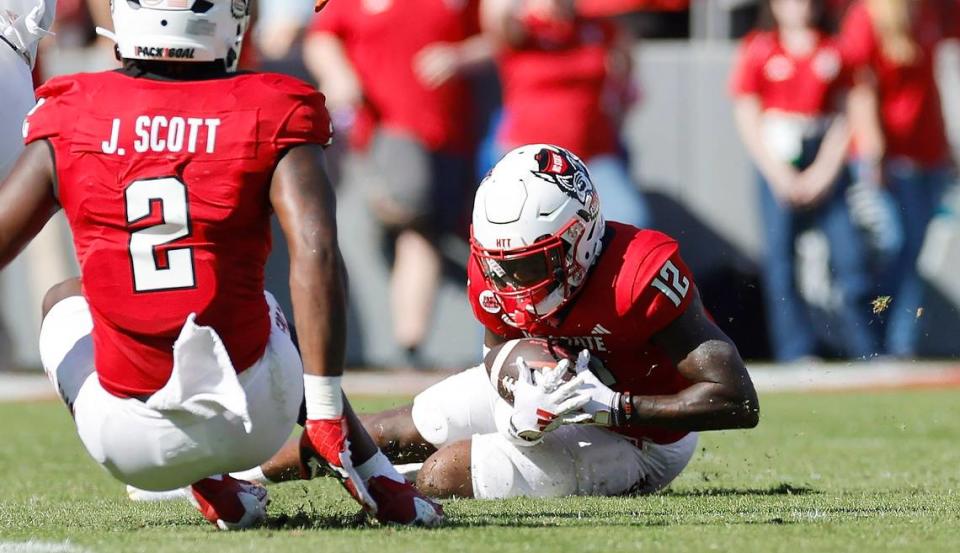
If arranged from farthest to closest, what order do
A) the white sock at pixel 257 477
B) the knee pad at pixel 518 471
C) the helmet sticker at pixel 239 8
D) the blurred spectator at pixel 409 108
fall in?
the blurred spectator at pixel 409 108 < the white sock at pixel 257 477 < the knee pad at pixel 518 471 < the helmet sticker at pixel 239 8

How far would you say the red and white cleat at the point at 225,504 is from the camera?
4.41 m

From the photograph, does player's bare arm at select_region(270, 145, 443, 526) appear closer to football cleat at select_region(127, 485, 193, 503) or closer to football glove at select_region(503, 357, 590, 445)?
football glove at select_region(503, 357, 590, 445)

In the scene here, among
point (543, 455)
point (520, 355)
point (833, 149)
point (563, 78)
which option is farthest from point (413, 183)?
point (520, 355)

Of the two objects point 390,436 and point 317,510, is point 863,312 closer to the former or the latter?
point 390,436

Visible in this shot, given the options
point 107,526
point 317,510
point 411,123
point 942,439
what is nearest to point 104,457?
point 107,526

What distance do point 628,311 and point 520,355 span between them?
1.22ft

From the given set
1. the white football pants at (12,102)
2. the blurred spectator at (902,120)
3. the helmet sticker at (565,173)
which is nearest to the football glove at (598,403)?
the helmet sticker at (565,173)

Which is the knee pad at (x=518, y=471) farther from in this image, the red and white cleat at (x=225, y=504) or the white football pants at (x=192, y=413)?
the white football pants at (x=192, y=413)

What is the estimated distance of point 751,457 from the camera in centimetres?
673

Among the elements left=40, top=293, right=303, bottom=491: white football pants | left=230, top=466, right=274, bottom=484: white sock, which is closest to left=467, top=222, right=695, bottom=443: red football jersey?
left=230, top=466, right=274, bottom=484: white sock

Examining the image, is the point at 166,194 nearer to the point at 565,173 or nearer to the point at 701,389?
the point at 565,173

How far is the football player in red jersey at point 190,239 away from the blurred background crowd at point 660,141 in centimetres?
615

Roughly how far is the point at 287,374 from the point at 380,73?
6.46 metres

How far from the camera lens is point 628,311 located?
498cm
